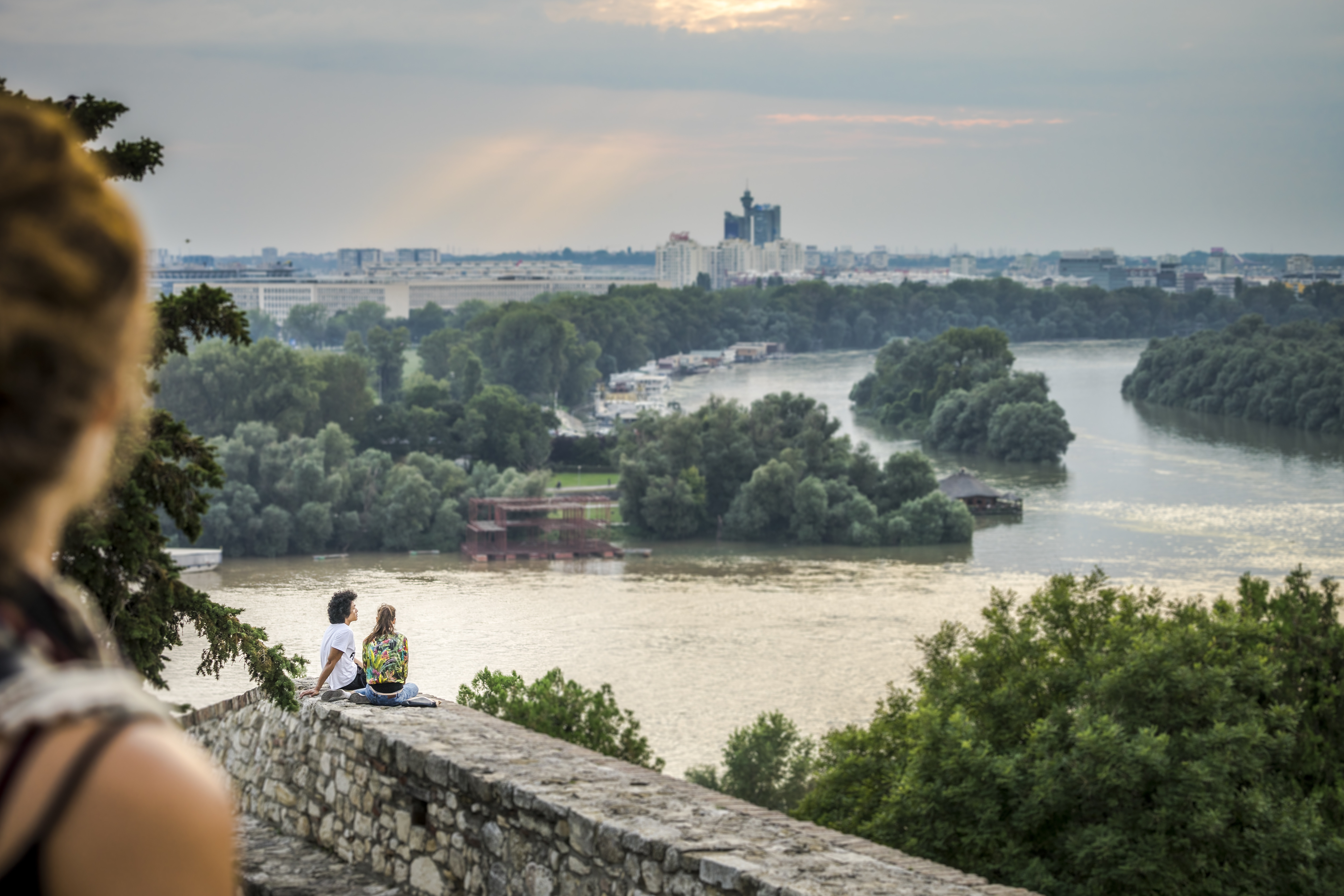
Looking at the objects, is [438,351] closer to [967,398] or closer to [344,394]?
[344,394]

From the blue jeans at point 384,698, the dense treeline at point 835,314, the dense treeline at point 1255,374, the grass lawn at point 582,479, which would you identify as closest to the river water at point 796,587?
the dense treeline at point 1255,374

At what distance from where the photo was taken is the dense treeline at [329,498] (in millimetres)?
32125

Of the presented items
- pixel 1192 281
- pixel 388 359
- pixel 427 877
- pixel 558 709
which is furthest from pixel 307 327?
pixel 1192 281

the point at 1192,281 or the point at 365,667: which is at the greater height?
the point at 1192,281

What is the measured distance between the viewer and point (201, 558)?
2994 centimetres

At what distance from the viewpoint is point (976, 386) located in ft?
163

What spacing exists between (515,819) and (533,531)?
2951cm

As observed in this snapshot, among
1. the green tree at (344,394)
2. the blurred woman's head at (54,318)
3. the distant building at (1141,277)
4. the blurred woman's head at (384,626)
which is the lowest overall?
the green tree at (344,394)

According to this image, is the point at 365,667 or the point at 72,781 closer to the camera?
the point at 72,781

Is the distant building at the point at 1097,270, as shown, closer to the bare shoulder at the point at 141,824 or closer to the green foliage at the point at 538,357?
the green foliage at the point at 538,357

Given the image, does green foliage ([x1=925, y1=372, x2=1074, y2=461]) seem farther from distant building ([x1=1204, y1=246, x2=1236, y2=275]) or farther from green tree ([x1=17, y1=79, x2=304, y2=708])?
distant building ([x1=1204, y1=246, x2=1236, y2=275])

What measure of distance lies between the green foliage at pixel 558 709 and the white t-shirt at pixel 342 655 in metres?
3.68

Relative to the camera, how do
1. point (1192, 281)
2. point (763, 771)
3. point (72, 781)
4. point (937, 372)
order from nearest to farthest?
point (72, 781)
point (763, 771)
point (937, 372)
point (1192, 281)

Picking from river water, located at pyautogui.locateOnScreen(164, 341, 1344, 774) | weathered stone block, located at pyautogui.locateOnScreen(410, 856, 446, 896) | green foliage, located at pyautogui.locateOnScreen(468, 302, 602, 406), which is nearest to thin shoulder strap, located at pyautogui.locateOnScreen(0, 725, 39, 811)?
weathered stone block, located at pyautogui.locateOnScreen(410, 856, 446, 896)
